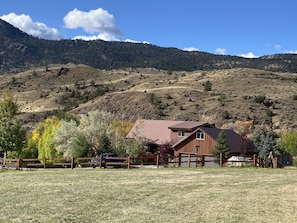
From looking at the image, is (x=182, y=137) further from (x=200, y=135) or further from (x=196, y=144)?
(x=200, y=135)

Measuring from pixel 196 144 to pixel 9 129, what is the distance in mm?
26901

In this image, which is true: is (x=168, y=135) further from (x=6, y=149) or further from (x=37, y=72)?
(x=37, y=72)

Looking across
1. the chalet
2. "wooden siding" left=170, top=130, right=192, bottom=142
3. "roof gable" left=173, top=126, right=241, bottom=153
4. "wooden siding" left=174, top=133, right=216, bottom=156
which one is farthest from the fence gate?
"wooden siding" left=170, top=130, right=192, bottom=142

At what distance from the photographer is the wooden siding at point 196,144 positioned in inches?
2400

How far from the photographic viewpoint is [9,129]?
49250 millimetres

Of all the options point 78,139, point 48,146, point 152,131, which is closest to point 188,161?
point 78,139

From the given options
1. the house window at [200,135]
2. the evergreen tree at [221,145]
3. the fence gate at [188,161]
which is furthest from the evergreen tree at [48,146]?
the evergreen tree at [221,145]

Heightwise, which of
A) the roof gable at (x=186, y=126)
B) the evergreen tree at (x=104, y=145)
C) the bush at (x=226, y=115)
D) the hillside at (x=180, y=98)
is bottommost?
the evergreen tree at (x=104, y=145)

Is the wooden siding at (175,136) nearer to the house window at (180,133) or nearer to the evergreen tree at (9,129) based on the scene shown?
the house window at (180,133)

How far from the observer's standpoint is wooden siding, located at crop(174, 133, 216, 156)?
60969 mm

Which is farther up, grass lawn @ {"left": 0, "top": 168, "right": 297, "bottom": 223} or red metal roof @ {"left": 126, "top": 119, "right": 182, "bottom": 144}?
red metal roof @ {"left": 126, "top": 119, "right": 182, "bottom": 144}

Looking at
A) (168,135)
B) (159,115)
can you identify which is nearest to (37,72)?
(159,115)

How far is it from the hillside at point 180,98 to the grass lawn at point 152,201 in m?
70.3

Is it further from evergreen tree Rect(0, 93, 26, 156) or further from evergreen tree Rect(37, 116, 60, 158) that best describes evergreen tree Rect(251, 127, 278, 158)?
evergreen tree Rect(0, 93, 26, 156)
